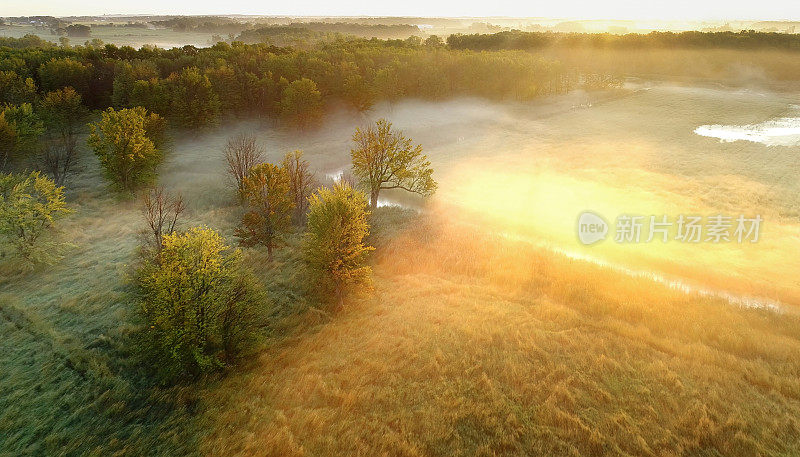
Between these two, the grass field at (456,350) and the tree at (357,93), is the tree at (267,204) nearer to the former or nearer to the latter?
the grass field at (456,350)

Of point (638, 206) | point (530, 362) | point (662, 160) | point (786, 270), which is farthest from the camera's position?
point (662, 160)

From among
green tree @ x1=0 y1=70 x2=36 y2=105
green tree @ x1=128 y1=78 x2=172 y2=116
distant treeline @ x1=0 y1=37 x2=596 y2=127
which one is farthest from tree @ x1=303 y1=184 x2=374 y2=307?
green tree @ x1=0 y1=70 x2=36 y2=105

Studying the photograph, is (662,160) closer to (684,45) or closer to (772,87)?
(772,87)

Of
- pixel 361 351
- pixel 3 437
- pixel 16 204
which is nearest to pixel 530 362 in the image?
pixel 361 351

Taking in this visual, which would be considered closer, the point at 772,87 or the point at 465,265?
the point at 465,265

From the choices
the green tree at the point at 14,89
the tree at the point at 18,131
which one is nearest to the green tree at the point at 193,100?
the tree at the point at 18,131

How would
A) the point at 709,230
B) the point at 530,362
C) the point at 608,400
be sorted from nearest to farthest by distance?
the point at 608,400 → the point at 530,362 → the point at 709,230

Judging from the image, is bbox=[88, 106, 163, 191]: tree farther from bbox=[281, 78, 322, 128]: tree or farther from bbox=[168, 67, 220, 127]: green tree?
bbox=[281, 78, 322, 128]: tree
